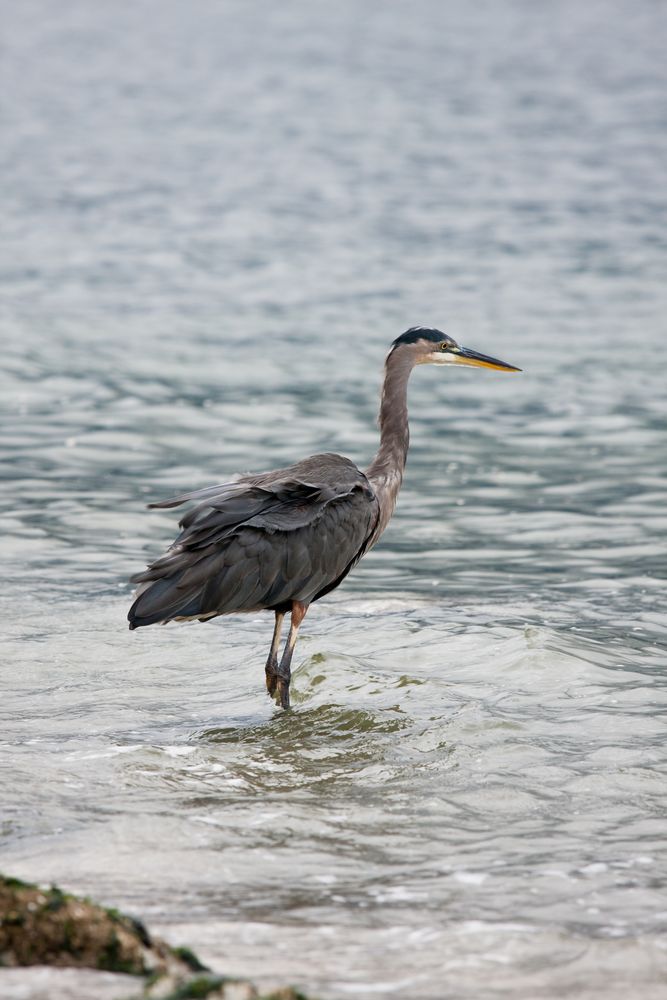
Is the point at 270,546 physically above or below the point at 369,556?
above

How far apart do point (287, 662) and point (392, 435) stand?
1866mm

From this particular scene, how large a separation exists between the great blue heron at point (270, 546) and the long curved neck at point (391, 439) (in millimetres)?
Result: 38

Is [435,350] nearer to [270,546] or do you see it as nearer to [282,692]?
[270,546]

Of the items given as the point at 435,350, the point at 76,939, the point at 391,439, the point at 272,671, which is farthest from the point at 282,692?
the point at 76,939

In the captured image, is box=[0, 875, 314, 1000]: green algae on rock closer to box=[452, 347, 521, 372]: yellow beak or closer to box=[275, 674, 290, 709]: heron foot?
box=[275, 674, 290, 709]: heron foot

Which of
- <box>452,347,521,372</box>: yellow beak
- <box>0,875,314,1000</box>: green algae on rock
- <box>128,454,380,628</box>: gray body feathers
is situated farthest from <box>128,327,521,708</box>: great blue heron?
<box>0,875,314,1000</box>: green algae on rock

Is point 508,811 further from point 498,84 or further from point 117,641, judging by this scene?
point 498,84

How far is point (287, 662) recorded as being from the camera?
28.8ft

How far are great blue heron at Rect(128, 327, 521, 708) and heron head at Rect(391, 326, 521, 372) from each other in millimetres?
1099

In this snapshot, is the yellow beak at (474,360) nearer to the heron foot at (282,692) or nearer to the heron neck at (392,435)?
the heron neck at (392,435)

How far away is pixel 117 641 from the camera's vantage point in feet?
33.3

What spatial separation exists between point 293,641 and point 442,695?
956 mm

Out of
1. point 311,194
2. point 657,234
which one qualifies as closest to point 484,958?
point 657,234

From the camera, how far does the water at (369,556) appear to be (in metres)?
6.03
